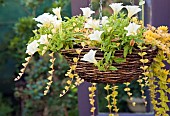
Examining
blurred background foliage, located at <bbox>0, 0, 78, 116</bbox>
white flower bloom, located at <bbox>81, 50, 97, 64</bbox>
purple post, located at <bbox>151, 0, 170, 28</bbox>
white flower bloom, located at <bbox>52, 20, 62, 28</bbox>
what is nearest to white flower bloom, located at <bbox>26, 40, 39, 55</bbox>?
white flower bloom, located at <bbox>52, 20, 62, 28</bbox>

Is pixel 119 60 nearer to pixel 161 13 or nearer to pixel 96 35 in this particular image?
pixel 96 35

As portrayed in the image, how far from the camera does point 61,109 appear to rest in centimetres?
358

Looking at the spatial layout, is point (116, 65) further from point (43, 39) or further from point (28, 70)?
→ point (28, 70)

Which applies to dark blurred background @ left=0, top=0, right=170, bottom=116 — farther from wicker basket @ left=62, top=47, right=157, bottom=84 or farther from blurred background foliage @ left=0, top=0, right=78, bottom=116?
wicker basket @ left=62, top=47, right=157, bottom=84

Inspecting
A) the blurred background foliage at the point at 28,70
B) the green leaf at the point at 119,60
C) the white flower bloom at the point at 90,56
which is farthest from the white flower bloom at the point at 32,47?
the blurred background foliage at the point at 28,70

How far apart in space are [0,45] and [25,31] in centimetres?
66

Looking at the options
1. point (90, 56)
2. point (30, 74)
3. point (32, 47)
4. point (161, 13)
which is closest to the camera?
point (90, 56)

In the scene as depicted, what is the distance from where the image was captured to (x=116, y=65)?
160 centimetres

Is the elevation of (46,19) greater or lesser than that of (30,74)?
greater

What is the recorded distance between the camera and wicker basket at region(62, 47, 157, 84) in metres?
1.60

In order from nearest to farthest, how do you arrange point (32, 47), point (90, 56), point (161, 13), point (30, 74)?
point (90, 56)
point (32, 47)
point (161, 13)
point (30, 74)

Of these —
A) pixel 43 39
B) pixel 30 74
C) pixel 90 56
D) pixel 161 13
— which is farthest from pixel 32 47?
pixel 30 74

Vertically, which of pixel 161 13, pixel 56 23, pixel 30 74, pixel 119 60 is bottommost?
pixel 30 74

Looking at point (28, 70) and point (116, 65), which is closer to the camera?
point (116, 65)
